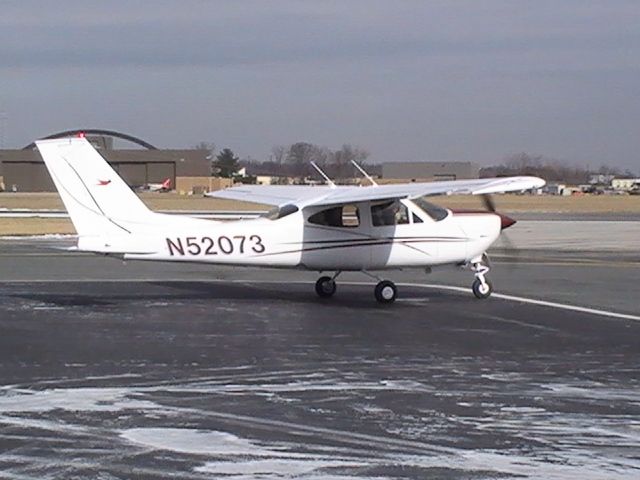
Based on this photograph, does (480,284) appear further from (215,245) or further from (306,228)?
(215,245)

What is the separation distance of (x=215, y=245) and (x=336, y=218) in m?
2.20

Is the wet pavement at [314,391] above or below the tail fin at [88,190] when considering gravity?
below

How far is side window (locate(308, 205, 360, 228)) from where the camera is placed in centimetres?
1805

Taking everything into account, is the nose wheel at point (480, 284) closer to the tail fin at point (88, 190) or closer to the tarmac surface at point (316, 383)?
the tarmac surface at point (316, 383)

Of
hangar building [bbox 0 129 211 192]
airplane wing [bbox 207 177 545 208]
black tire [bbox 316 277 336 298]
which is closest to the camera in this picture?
airplane wing [bbox 207 177 545 208]

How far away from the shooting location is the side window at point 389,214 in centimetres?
1825

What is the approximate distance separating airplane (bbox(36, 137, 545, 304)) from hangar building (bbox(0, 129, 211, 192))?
4019 inches

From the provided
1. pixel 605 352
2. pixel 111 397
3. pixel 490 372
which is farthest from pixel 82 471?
pixel 605 352

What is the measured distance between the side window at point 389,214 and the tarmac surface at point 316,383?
1396 millimetres

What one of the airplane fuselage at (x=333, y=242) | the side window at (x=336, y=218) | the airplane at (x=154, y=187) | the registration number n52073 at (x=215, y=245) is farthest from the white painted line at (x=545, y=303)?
the airplane at (x=154, y=187)

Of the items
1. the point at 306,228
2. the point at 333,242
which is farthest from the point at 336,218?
the point at 306,228

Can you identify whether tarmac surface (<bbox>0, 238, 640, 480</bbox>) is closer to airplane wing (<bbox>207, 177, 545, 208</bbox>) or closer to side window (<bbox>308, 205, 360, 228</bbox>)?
side window (<bbox>308, 205, 360, 228</bbox>)

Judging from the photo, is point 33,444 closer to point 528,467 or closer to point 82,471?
point 82,471

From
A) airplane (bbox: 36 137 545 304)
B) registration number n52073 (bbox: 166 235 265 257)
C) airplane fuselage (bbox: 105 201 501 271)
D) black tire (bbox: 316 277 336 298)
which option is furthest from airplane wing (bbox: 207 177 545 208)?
black tire (bbox: 316 277 336 298)
